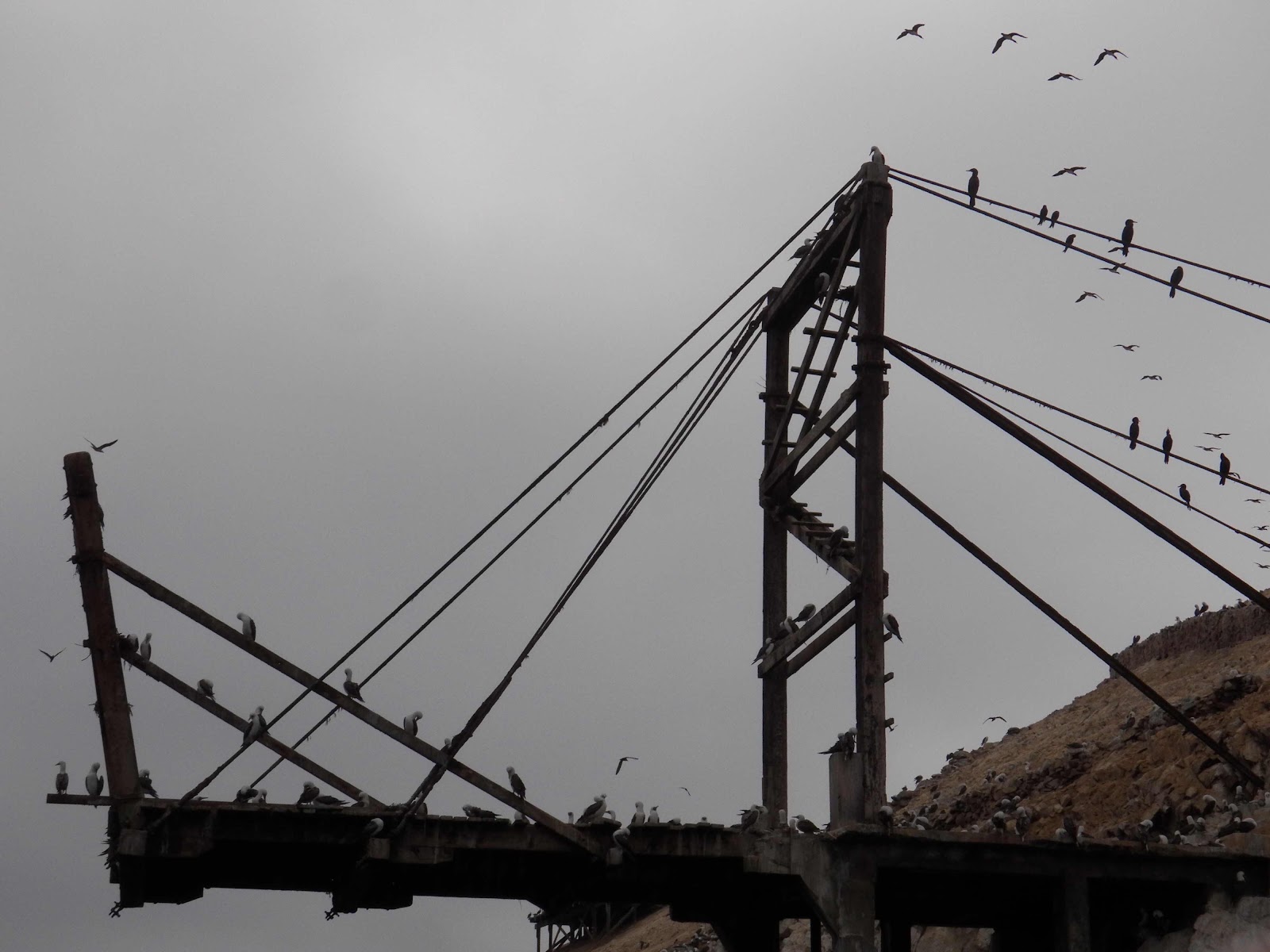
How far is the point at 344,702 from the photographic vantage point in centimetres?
2066

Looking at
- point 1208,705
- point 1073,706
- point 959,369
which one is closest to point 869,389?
point 959,369

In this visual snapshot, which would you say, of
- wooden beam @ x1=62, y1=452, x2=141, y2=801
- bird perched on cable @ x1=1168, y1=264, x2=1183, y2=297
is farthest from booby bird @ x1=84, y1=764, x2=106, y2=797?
bird perched on cable @ x1=1168, y1=264, x2=1183, y2=297

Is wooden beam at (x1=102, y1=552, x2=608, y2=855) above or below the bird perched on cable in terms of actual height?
below

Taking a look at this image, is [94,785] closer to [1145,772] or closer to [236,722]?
[236,722]

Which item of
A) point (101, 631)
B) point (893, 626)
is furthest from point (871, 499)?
point (101, 631)

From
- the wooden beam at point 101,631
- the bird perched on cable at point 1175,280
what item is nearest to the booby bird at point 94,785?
the wooden beam at point 101,631

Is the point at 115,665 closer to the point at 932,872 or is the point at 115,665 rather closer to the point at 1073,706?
the point at 932,872

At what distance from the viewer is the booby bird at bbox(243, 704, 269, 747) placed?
20.6 m

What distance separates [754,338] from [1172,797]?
8853 millimetres

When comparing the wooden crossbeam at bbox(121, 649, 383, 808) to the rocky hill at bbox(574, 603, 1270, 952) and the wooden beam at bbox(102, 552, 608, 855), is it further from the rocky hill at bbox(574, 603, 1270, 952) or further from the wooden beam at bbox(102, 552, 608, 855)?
the rocky hill at bbox(574, 603, 1270, 952)

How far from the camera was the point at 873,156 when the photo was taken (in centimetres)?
2331

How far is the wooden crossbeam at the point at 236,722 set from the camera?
2064 cm

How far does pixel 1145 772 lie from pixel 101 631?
16.2m

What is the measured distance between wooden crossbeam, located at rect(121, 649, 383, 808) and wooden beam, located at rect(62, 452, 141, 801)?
0.37 meters
